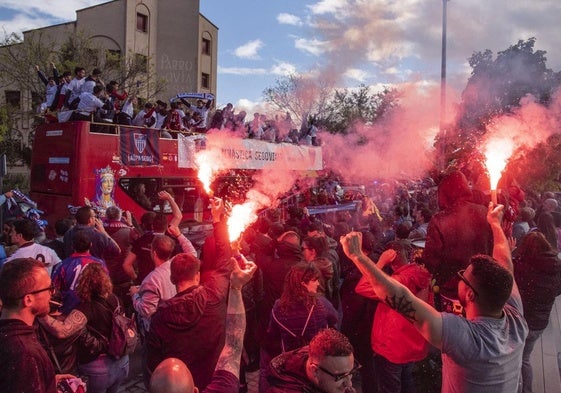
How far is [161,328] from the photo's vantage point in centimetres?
345

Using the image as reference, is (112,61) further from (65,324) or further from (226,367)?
(226,367)

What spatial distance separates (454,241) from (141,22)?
111 feet

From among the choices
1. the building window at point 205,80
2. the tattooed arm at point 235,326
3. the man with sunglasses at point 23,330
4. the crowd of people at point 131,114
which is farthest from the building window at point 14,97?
Result: the tattooed arm at point 235,326

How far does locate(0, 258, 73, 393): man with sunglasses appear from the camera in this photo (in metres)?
2.34

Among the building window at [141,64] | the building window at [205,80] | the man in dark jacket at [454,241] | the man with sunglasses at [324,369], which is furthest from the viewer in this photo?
the building window at [205,80]

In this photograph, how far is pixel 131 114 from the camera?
488 inches

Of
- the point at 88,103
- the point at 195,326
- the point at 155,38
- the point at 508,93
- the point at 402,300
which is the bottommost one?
the point at 195,326

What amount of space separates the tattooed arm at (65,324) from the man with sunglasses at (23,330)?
492 millimetres

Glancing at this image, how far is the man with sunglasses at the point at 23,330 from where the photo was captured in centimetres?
234

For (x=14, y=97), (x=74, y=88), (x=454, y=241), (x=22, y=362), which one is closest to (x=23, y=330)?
(x=22, y=362)

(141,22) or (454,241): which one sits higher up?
(141,22)

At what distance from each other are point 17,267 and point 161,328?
114 cm

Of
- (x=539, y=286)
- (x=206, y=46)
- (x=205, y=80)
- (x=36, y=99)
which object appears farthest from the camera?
(x=205, y=80)

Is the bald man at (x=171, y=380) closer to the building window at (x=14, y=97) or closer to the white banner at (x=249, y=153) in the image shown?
the white banner at (x=249, y=153)
